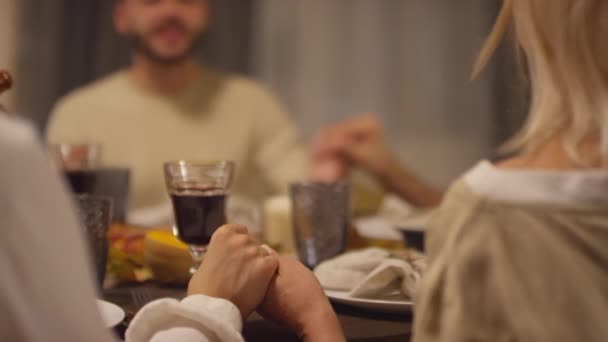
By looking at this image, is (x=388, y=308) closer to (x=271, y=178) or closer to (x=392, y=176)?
(x=392, y=176)

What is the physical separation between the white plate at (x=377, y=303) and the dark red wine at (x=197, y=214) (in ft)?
0.62

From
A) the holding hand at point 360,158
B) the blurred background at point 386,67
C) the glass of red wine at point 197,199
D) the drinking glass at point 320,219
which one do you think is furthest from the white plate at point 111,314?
the blurred background at point 386,67

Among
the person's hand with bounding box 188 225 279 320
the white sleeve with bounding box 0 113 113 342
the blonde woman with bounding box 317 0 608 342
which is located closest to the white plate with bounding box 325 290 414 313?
the person's hand with bounding box 188 225 279 320

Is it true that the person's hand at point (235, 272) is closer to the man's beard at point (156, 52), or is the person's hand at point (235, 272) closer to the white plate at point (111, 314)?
the white plate at point (111, 314)

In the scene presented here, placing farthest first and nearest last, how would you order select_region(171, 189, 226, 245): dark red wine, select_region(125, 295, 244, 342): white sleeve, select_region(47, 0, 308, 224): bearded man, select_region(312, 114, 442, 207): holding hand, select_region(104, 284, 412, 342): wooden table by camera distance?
select_region(47, 0, 308, 224): bearded man
select_region(312, 114, 442, 207): holding hand
select_region(171, 189, 226, 245): dark red wine
select_region(104, 284, 412, 342): wooden table
select_region(125, 295, 244, 342): white sleeve

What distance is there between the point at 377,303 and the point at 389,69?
2656 mm

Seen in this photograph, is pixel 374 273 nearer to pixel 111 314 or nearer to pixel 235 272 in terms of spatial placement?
pixel 235 272

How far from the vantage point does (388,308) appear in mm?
948

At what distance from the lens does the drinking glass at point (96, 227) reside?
3.46 feet

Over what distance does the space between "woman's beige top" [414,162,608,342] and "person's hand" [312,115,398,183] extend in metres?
1.60

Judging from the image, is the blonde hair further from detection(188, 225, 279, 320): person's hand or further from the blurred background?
the blurred background

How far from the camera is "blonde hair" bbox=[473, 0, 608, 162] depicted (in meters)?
0.67

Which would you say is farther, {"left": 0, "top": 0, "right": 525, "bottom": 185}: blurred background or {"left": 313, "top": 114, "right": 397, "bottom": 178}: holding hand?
{"left": 0, "top": 0, "right": 525, "bottom": 185}: blurred background

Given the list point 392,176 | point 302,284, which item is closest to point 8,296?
point 302,284
